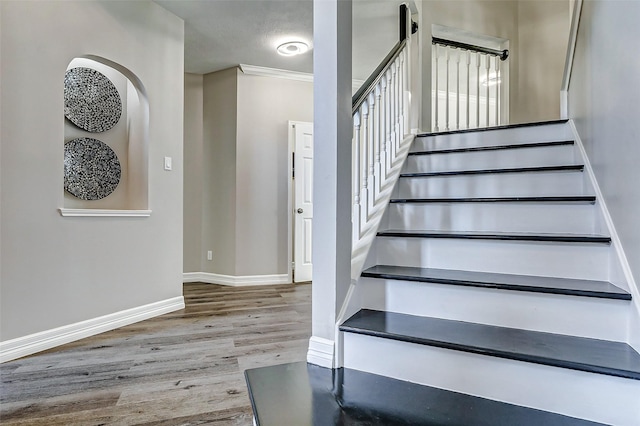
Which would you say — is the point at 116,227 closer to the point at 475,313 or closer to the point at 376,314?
the point at 376,314

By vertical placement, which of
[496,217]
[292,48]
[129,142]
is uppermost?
[292,48]

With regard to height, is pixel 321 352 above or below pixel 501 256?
below

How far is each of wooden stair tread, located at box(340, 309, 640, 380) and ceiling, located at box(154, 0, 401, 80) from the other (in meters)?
2.79

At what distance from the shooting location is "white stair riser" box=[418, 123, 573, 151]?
226cm

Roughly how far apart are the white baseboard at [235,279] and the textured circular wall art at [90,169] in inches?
73.0

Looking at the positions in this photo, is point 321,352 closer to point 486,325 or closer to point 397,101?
point 486,325

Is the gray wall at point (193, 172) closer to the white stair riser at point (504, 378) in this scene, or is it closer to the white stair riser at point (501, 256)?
the white stair riser at point (501, 256)

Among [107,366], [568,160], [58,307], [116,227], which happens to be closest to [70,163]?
[116,227]

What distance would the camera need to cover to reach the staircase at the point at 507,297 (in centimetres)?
112

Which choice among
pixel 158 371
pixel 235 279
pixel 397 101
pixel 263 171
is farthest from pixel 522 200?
pixel 235 279

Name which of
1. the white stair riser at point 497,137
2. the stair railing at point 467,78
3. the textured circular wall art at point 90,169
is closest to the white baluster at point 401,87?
the white stair riser at point 497,137

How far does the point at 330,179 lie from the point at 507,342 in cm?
88

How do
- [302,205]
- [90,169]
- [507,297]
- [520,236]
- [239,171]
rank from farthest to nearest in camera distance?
[302,205]
[239,171]
[90,169]
[520,236]
[507,297]

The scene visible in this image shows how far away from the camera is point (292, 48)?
152 inches
